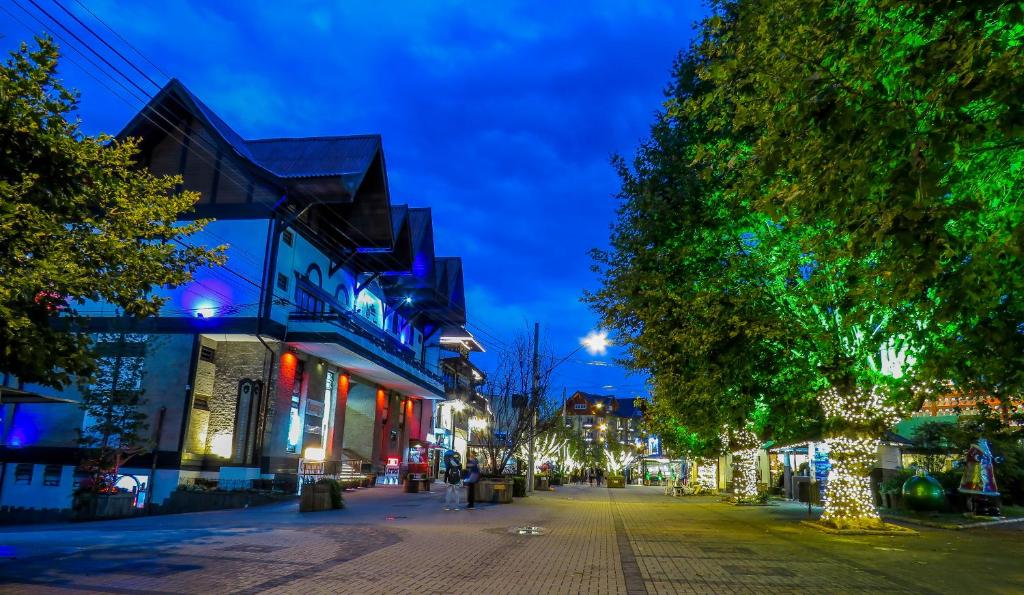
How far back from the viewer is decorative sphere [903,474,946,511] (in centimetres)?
2097

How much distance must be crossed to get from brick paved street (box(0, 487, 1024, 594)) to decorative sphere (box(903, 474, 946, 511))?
3787 mm

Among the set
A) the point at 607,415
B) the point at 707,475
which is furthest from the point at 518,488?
the point at 607,415

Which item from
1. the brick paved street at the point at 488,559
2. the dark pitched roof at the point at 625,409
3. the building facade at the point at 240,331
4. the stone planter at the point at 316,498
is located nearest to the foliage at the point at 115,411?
the building facade at the point at 240,331

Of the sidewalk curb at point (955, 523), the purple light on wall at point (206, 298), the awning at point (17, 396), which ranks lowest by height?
the sidewalk curb at point (955, 523)

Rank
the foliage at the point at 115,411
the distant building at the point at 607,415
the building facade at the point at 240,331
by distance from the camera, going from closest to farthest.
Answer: the foliage at the point at 115,411, the building facade at the point at 240,331, the distant building at the point at 607,415

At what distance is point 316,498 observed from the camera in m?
19.7

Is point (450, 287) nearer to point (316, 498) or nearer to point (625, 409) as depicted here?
point (316, 498)

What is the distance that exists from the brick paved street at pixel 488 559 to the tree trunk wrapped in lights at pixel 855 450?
1.20 m

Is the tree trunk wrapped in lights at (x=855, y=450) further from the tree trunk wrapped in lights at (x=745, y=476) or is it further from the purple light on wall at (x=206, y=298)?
the purple light on wall at (x=206, y=298)

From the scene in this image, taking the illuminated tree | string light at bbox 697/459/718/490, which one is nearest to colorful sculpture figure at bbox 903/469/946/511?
the illuminated tree

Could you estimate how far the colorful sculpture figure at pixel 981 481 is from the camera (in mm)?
19453

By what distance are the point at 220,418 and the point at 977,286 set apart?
28.6 meters

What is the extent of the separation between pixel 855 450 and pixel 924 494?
6.75m

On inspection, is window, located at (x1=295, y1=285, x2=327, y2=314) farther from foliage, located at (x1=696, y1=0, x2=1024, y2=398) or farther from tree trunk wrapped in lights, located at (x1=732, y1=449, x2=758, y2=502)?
foliage, located at (x1=696, y1=0, x2=1024, y2=398)
